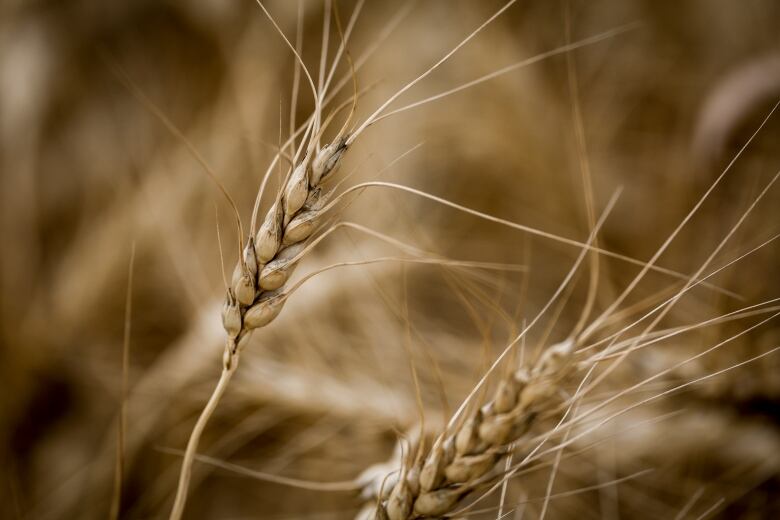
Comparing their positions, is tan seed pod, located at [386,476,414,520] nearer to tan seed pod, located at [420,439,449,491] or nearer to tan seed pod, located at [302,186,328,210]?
tan seed pod, located at [420,439,449,491]

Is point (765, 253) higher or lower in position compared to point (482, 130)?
lower

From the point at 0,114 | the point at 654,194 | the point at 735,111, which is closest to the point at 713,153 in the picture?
the point at 735,111

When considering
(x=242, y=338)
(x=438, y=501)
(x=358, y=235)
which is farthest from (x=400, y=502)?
(x=358, y=235)

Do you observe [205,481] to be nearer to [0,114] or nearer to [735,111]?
[0,114]

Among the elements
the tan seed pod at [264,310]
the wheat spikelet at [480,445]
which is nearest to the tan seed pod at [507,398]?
the wheat spikelet at [480,445]

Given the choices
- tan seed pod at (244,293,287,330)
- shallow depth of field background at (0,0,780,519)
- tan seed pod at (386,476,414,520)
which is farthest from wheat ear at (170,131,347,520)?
shallow depth of field background at (0,0,780,519)

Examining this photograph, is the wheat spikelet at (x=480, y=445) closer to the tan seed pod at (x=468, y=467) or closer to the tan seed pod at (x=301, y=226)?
the tan seed pod at (x=468, y=467)

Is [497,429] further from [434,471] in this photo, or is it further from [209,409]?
[209,409]
